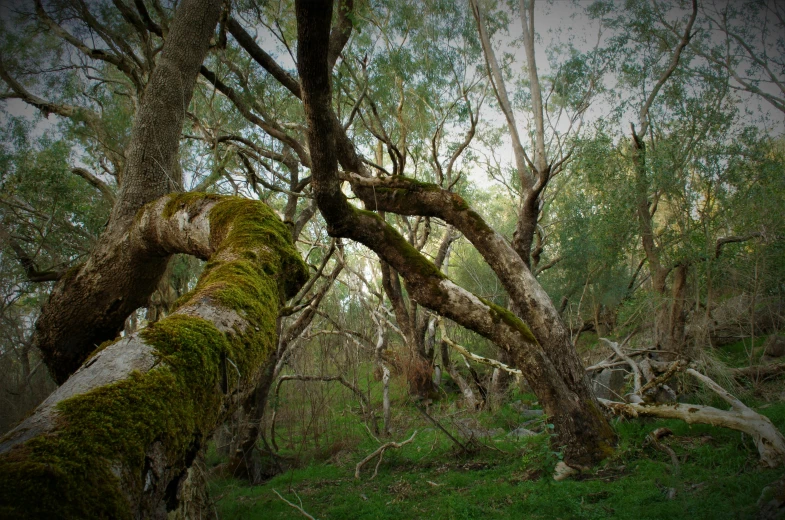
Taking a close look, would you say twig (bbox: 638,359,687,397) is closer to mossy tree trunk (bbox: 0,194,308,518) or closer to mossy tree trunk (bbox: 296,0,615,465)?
mossy tree trunk (bbox: 296,0,615,465)

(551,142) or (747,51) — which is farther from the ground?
(747,51)

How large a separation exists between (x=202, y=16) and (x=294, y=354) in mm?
6195

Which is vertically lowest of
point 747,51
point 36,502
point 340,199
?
point 36,502

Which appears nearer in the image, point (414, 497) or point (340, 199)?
point (340, 199)

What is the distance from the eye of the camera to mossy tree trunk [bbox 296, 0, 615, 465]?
4.03 m

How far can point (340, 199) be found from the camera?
3.99 meters

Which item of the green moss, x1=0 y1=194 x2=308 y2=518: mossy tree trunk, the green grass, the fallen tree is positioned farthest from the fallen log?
the green grass

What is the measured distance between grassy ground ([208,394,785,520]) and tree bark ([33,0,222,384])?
8.05 ft

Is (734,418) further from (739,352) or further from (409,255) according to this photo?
(739,352)

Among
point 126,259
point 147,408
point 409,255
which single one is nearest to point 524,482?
point 409,255

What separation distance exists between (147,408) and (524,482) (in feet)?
14.3

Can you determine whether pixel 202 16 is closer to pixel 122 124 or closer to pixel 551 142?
pixel 122 124

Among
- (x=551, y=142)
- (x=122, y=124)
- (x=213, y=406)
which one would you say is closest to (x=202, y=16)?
(x=213, y=406)

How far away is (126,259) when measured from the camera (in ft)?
12.1
